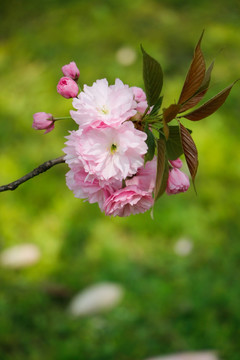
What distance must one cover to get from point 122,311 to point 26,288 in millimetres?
373

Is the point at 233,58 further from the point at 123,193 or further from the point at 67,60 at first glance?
the point at 123,193

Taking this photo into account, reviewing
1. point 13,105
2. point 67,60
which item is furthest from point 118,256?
point 67,60

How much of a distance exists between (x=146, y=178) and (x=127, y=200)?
4 centimetres

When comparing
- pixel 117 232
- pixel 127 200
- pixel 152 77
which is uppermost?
pixel 117 232

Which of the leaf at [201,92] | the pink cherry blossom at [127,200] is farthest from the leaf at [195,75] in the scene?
the pink cherry blossom at [127,200]

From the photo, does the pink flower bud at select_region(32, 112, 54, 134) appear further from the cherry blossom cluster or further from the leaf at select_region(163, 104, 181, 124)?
the leaf at select_region(163, 104, 181, 124)

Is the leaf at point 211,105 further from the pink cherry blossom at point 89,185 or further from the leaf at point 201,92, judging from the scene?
the pink cherry blossom at point 89,185

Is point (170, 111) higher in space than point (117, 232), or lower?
lower

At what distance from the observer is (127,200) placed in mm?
588

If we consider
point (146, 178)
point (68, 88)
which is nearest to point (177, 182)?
point (146, 178)

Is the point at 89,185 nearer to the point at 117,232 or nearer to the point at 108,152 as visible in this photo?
the point at 108,152

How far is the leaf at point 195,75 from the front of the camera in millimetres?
550

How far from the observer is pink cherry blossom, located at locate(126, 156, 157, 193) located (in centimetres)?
60

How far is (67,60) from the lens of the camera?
295cm
